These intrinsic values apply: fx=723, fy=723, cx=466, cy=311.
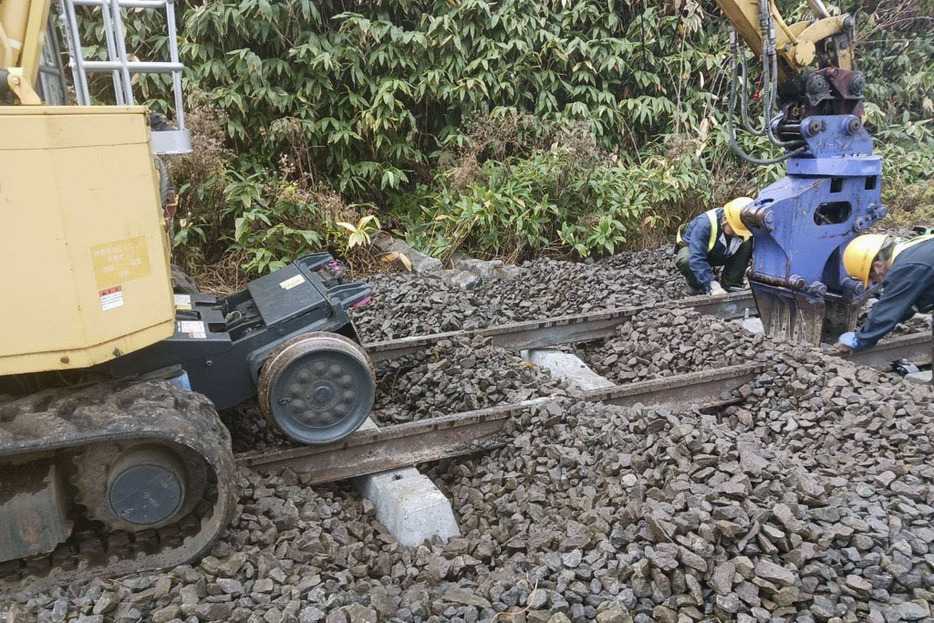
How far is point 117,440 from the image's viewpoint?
2773 mm

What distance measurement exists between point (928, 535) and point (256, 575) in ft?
9.23

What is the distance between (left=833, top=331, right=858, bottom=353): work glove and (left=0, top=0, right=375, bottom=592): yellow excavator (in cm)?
384

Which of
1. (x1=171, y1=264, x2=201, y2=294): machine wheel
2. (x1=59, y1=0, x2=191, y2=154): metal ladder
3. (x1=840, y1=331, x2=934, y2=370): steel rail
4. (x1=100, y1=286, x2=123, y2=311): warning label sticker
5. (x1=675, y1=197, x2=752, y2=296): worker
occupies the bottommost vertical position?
(x1=840, y1=331, x2=934, y2=370): steel rail

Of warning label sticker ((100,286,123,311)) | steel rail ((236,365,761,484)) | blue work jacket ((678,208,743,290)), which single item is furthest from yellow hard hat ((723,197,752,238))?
warning label sticker ((100,286,123,311))

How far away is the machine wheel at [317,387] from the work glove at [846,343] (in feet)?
12.2

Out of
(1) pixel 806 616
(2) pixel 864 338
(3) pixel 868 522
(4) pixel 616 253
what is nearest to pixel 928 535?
(3) pixel 868 522

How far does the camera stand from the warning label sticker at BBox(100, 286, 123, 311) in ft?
8.78

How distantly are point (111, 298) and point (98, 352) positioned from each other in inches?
8.2

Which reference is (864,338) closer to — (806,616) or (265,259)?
(806,616)

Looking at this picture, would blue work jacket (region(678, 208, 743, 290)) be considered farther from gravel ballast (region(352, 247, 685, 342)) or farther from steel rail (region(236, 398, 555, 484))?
steel rail (region(236, 398, 555, 484))

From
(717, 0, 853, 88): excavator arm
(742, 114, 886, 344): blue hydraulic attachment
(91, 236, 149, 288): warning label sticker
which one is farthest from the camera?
(717, 0, 853, 88): excavator arm

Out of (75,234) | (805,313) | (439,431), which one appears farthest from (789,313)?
(75,234)

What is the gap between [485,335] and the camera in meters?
5.64

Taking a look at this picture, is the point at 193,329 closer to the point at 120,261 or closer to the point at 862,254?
the point at 120,261
